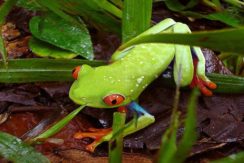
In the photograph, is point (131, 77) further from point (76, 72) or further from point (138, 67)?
point (76, 72)

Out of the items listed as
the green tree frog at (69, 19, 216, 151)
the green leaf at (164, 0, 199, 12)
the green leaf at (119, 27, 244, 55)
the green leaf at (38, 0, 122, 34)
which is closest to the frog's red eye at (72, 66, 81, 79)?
the green tree frog at (69, 19, 216, 151)

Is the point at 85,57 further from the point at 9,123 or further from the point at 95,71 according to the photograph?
the point at 9,123

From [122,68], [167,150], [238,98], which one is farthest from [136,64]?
[167,150]

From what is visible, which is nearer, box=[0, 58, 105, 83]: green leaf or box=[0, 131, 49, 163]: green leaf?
box=[0, 131, 49, 163]: green leaf

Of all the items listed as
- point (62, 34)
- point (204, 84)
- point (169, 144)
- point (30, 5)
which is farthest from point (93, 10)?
point (169, 144)

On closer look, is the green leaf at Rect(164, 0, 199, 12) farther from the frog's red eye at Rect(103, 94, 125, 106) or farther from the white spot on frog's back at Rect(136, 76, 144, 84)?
the frog's red eye at Rect(103, 94, 125, 106)

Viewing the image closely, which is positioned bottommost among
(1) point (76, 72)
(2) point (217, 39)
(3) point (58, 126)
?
(3) point (58, 126)

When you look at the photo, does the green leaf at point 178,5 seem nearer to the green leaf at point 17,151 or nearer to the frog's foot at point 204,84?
the frog's foot at point 204,84
